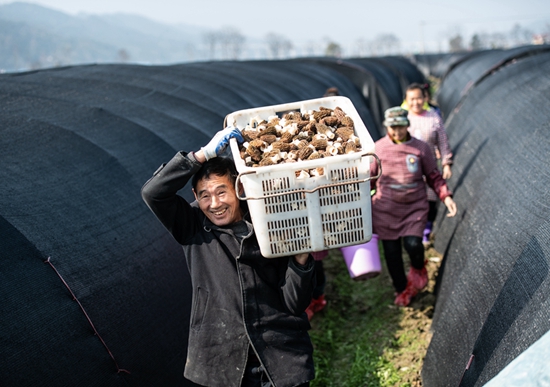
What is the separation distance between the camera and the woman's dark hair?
8.44 ft

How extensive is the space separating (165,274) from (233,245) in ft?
3.55

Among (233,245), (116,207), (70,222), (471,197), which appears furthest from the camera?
(471,197)

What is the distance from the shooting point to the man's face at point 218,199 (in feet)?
8.41

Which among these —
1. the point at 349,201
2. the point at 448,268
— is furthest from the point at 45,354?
the point at 448,268

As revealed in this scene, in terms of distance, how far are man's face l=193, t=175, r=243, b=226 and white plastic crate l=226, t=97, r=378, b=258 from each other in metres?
0.19

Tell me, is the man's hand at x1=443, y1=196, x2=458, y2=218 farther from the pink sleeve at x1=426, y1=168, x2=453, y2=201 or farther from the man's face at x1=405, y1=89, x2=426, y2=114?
the man's face at x1=405, y1=89, x2=426, y2=114

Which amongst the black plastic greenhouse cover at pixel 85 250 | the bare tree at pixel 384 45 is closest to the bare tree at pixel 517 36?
the bare tree at pixel 384 45

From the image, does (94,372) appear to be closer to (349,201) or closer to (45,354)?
(45,354)

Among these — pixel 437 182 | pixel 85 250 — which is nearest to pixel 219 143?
pixel 85 250

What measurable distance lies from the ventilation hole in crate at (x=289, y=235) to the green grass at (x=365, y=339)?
6.54ft

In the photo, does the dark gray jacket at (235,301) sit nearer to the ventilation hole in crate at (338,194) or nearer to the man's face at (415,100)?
the ventilation hole in crate at (338,194)

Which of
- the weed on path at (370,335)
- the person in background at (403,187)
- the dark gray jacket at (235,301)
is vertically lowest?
the weed on path at (370,335)

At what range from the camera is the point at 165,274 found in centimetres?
355

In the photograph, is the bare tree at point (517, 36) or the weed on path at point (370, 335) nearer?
the weed on path at point (370, 335)
